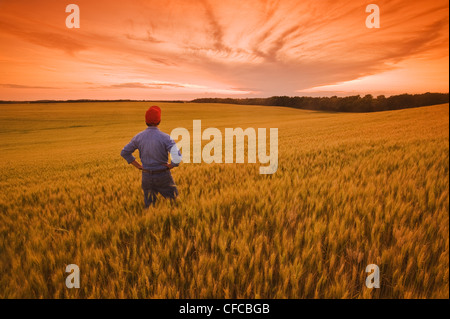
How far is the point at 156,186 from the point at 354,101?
79.7 meters

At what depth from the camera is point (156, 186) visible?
10.3 feet

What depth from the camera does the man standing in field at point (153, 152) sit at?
2967mm

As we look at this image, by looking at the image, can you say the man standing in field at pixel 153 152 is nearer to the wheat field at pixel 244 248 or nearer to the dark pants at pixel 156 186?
the dark pants at pixel 156 186

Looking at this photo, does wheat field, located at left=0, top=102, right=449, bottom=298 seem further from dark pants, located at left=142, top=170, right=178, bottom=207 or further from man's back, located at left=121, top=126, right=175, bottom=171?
man's back, located at left=121, top=126, right=175, bottom=171

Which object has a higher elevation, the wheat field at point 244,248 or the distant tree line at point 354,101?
the distant tree line at point 354,101

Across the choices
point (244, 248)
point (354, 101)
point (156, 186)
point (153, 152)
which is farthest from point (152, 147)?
point (354, 101)

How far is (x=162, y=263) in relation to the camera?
5.80 feet

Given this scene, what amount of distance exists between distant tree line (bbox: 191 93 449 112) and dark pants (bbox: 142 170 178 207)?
244 feet

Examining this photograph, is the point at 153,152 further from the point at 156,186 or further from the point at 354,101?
the point at 354,101

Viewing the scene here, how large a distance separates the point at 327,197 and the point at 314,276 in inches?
68.7

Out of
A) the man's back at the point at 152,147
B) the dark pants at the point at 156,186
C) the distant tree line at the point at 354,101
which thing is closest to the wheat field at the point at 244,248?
the dark pants at the point at 156,186

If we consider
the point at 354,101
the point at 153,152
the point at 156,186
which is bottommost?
the point at 156,186

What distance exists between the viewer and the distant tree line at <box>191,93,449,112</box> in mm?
56781

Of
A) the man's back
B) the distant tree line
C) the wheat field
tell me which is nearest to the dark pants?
the man's back
